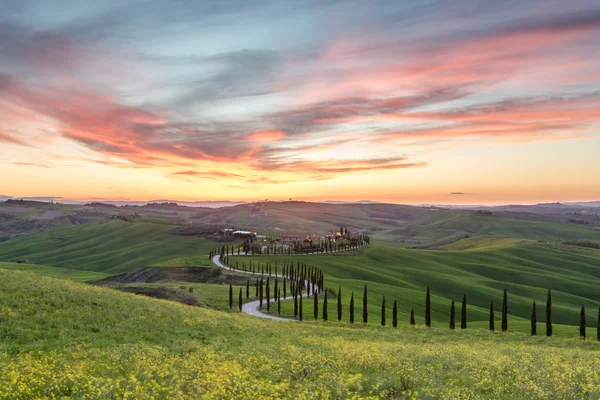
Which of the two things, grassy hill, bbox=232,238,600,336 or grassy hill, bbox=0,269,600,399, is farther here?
grassy hill, bbox=232,238,600,336

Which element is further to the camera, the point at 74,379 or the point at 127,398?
the point at 74,379

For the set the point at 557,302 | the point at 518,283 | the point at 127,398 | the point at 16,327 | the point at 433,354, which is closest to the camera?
the point at 127,398

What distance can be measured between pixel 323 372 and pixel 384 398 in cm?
655

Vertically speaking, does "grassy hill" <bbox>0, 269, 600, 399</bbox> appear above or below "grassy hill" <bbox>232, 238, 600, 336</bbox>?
above

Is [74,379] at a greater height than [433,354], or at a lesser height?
greater

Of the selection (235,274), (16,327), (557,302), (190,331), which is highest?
(16,327)

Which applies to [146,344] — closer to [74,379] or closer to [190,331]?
[190,331]

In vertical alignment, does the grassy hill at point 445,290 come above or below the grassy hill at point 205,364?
below

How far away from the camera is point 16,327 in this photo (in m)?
32.5

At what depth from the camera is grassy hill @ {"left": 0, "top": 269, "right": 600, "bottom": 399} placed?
74.5 feet

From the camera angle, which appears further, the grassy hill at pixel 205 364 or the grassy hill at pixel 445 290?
the grassy hill at pixel 445 290

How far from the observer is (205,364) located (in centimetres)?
2852

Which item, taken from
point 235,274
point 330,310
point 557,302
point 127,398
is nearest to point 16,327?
point 127,398

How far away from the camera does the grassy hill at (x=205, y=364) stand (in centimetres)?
2270
